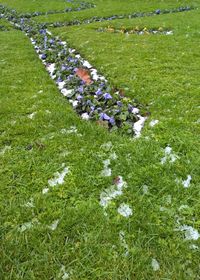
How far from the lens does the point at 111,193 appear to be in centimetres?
563

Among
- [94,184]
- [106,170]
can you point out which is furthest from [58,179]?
[106,170]

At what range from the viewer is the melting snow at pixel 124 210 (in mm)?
5195

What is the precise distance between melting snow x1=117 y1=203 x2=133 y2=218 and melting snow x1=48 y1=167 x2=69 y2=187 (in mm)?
1262

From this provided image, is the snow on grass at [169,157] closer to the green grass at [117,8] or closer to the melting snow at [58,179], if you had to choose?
the melting snow at [58,179]

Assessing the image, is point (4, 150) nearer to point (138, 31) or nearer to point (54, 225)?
point (54, 225)

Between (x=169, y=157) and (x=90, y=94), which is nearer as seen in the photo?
(x=169, y=157)

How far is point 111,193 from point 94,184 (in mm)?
384

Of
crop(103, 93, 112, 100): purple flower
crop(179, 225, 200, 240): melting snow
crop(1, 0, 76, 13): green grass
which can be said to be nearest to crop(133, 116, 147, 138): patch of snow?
crop(103, 93, 112, 100): purple flower

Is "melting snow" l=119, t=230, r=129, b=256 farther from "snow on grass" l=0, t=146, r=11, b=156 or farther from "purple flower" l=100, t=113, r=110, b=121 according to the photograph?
"purple flower" l=100, t=113, r=110, b=121

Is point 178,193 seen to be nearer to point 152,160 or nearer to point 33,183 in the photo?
point 152,160

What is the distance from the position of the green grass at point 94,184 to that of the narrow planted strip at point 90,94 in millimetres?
317

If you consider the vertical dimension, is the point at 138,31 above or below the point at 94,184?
below

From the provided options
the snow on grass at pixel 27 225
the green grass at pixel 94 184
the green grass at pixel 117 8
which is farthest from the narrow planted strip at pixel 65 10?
the snow on grass at pixel 27 225

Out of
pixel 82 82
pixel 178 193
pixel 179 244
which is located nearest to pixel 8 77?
pixel 82 82
